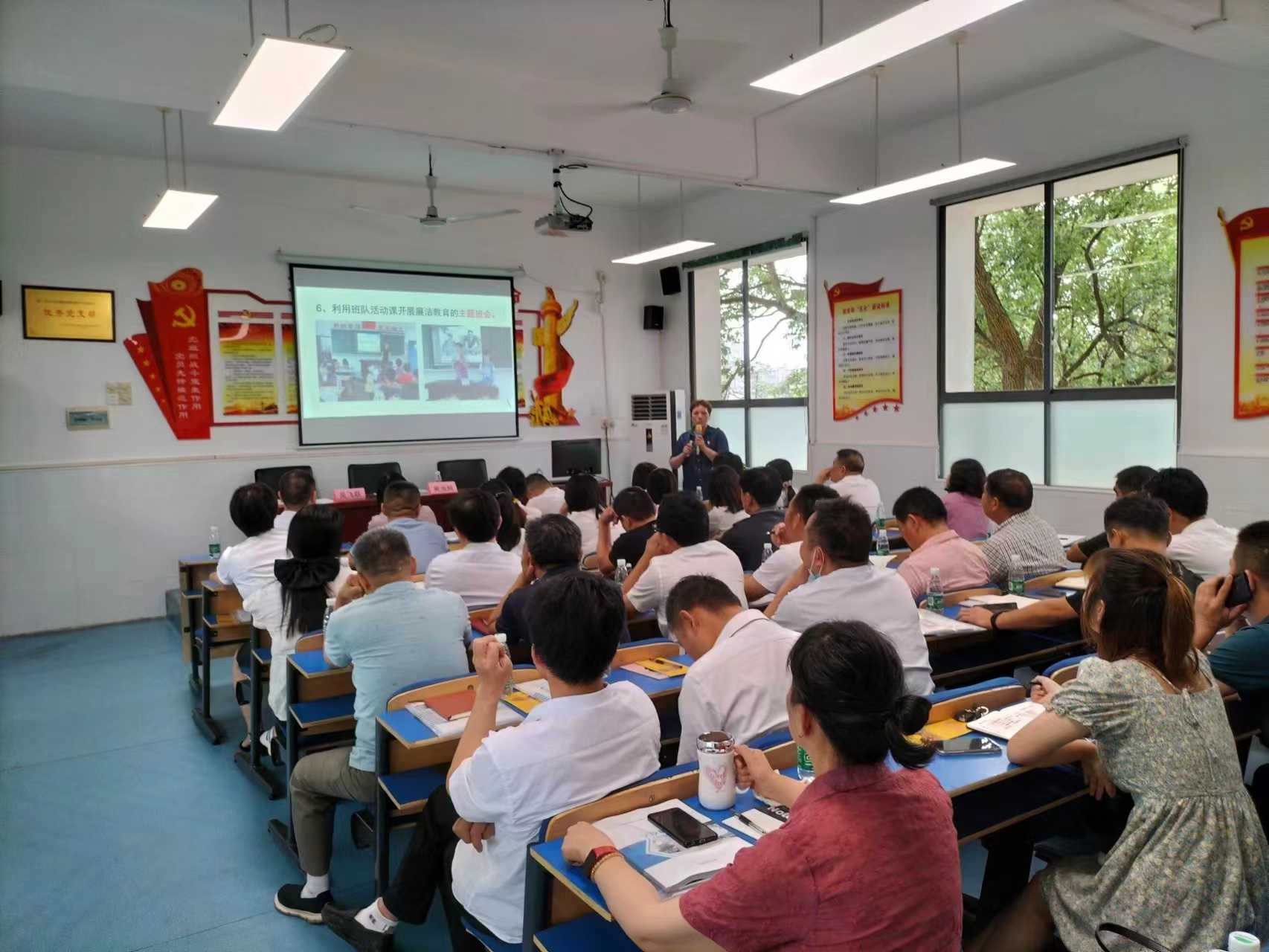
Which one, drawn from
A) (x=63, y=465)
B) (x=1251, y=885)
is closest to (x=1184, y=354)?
(x=1251, y=885)

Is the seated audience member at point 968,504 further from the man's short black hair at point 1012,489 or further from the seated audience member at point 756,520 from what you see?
the seated audience member at point 756,520

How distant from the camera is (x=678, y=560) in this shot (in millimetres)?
3436

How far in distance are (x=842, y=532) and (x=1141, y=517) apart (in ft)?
4.83

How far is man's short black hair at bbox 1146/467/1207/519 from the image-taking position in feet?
12.3

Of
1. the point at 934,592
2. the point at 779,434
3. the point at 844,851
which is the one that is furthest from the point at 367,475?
the point at 844,851

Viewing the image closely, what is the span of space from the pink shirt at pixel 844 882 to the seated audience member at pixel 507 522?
2.79 m

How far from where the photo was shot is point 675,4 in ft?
15.2

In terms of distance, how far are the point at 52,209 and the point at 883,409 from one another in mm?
7023

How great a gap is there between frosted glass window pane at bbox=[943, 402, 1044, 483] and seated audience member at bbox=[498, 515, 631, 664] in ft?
14.4

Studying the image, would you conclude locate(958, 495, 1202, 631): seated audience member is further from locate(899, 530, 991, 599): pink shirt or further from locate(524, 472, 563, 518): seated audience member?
locate(524, 472, 563, 518): seated audience member

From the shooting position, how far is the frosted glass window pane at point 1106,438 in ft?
18.9

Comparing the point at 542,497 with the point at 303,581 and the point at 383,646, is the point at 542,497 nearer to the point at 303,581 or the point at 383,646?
the point at 303,581

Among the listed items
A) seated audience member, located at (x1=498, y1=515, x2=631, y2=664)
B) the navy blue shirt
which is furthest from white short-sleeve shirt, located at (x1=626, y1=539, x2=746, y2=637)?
the navy blue shirt

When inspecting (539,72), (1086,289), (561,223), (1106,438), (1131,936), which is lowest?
(1131,936)
